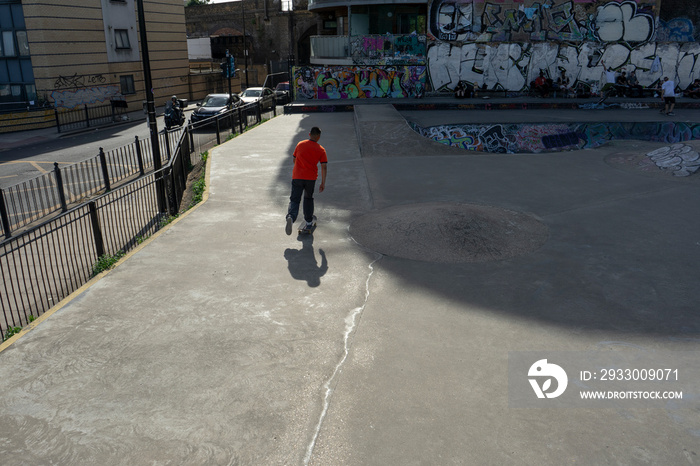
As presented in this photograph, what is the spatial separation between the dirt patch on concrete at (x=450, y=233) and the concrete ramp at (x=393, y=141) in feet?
18.7

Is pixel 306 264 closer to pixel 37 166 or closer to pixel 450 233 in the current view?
pixel 450 233

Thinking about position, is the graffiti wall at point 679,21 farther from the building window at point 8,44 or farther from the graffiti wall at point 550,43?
the building window at point 8,44

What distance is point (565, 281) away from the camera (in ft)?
21.3

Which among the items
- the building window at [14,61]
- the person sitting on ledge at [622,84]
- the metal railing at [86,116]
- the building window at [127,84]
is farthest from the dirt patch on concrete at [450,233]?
the building window at [127,84]

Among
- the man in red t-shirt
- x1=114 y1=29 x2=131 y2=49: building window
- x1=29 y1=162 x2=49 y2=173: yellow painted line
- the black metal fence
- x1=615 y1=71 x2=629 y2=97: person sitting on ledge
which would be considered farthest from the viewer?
x1=114 y1=29 x2=131 y2=49: building window

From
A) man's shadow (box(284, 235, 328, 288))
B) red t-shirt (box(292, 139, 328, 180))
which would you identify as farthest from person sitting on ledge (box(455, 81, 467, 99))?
man's shadow (box(284, 235, 328, 288))

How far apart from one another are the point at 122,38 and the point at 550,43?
26.0 meters

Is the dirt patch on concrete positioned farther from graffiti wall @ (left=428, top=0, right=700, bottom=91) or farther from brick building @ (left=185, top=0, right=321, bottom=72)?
brick building @ (left=185, top=0, right=321, bottom=72)

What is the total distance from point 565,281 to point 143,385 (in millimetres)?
4933

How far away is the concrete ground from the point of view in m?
3.76

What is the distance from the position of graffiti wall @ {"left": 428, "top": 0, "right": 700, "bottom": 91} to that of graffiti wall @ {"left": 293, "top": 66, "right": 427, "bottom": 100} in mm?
1327

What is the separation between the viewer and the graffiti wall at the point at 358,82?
95.9 ft

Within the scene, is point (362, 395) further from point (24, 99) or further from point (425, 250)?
point (24, 99)

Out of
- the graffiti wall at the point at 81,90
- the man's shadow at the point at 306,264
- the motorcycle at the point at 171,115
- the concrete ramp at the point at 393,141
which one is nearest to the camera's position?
the man's shadow at the point at 306,264
